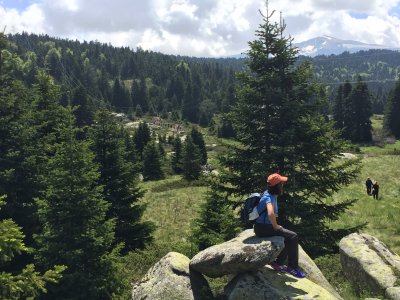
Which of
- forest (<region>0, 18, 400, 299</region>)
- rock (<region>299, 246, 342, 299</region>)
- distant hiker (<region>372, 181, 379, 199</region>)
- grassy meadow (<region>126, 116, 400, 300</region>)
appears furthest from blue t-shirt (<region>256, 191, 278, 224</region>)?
distant hiker (<region>372, 181, 379, 199</region>)

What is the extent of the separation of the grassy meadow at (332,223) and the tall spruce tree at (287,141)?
1.25 metres

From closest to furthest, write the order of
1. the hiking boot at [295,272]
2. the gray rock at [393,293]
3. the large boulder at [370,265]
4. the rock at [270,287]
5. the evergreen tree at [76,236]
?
the rock at [270,287], the hiking boot at [295,272], the gray rock at [393,293], the large boulder at [370,265], the evergreen tree at [76,236]

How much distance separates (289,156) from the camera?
52.3 feet

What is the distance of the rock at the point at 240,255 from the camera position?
1005cm

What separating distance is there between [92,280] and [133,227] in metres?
8.18

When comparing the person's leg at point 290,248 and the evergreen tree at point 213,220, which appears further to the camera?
the evergreen tree at point 213,220

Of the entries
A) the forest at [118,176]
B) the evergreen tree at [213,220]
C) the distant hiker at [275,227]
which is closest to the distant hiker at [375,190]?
the forest at [118,176]

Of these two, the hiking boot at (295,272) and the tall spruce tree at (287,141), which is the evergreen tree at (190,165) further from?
the hiking boot at (295,272)

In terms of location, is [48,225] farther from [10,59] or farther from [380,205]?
[380,205]

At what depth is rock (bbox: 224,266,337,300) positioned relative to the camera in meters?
9.82

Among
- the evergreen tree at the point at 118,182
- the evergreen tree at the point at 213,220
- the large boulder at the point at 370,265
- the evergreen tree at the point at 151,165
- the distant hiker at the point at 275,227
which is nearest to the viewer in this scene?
the distant hiker at the point at 275,227

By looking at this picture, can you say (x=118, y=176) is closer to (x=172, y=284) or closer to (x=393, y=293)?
(x=172, y=284)

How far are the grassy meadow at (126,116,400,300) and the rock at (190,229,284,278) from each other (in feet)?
13.1

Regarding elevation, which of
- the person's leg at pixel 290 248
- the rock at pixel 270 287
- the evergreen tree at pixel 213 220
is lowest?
the evergreen tree at pixel 213 220
